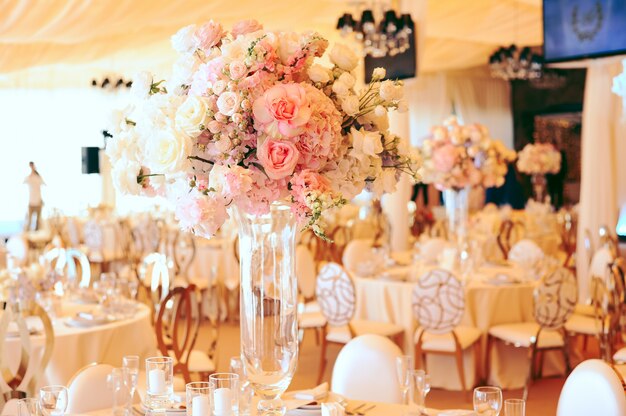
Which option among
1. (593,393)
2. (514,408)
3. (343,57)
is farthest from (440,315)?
(343,57)

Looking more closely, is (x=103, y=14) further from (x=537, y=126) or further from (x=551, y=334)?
(x=537, y=126)

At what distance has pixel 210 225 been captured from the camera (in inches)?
98.8

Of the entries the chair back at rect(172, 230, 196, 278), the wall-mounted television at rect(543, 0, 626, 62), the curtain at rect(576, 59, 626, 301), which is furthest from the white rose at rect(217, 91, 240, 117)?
the curtain at rect(576, 59, 626, 301)

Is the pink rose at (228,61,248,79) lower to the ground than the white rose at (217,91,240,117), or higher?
higher

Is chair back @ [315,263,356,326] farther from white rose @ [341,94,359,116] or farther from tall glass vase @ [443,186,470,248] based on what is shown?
white rose @ [341,94,359,116]

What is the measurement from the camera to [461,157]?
Result: 26.0 ft

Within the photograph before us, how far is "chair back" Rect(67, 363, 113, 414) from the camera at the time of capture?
134 inches

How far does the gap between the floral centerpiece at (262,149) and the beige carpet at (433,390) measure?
3654mm

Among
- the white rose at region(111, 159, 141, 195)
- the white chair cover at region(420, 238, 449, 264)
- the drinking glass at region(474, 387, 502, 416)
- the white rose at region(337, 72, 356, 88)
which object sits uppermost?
the white rose at region(337, 72, 356, 88)

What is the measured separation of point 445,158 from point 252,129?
5438mm

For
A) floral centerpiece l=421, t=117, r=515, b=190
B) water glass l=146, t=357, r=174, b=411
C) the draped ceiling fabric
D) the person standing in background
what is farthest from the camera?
the person standing in background

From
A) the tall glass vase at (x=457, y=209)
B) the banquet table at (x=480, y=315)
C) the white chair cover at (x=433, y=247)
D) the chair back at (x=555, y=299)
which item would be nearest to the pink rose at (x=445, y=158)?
the tall glass vase at (x=457, y=209)

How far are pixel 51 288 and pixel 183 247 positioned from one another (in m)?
3.76

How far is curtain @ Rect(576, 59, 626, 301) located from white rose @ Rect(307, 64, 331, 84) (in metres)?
6.87
